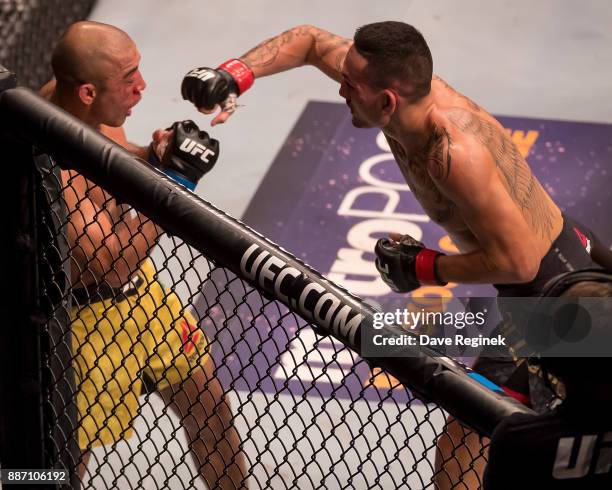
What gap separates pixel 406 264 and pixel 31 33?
3334 millimetres

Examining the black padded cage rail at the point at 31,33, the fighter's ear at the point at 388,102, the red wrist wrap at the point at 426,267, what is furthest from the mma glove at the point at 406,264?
the black padded cage rail at the point at 31,33

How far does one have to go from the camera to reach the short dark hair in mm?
3117

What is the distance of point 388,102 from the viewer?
316cm

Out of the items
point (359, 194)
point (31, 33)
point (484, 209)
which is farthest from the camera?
point (31, 33)

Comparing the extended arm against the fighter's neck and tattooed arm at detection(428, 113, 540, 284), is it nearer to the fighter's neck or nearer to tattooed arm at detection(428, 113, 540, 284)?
the fighter's neck

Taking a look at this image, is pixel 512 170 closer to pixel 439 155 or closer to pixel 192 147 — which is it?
pixel 439 155

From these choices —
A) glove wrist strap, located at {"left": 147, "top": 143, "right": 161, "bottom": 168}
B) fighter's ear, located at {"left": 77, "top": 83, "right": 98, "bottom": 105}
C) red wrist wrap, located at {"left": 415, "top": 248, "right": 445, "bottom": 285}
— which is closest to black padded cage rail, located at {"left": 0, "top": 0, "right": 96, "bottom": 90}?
fighter's ear, located at {"left": 77, "top": 83, "right": 98, "bottom": 105}

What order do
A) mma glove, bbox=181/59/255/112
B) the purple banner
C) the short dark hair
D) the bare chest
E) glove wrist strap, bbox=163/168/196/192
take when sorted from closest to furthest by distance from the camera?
glove wrist strap, bbox=163/168/196/192, the short dark hair, the bare chest, mma glove, bbox=181/59/255/112, the purple banner

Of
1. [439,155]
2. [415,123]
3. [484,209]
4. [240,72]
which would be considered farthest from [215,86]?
[484,209]

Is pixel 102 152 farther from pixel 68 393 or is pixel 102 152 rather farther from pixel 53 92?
pixel 53 92

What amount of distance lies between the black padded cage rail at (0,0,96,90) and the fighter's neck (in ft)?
9.95

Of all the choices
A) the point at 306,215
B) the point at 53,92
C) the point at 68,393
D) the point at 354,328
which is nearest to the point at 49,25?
the point at 306,215

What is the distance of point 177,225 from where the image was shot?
214 cm

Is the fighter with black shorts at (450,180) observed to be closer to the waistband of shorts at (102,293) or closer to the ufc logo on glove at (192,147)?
the ufc logo on glove at (192,147)
